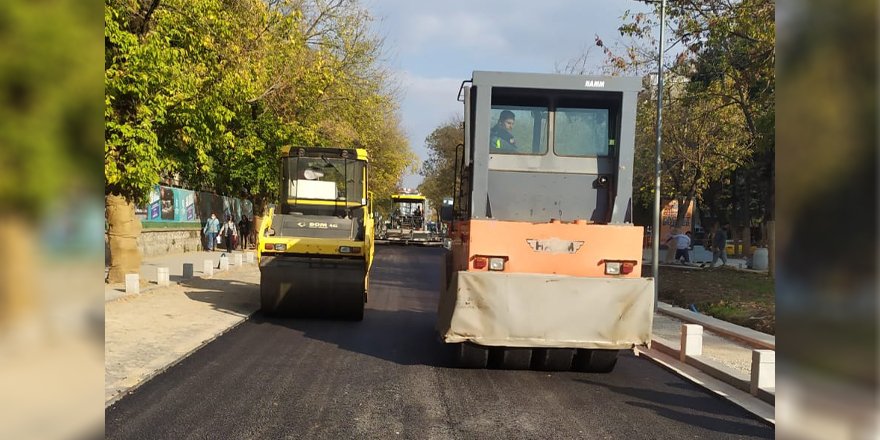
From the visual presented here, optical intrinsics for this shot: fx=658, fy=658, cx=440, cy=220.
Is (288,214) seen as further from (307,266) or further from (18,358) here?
(18,358)

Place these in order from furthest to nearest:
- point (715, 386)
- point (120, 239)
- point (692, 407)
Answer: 1. point (120, 239)
2. point (715, 386)
3. point (692, 407)

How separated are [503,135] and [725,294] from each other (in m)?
11.4

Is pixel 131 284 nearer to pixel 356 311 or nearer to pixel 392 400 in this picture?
pixel 356 311

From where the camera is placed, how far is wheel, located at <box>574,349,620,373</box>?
26.1 feet

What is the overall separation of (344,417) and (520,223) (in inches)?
113

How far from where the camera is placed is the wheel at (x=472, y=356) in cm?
782

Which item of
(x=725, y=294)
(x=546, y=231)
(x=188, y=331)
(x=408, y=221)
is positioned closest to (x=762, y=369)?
(x=546, y=231)

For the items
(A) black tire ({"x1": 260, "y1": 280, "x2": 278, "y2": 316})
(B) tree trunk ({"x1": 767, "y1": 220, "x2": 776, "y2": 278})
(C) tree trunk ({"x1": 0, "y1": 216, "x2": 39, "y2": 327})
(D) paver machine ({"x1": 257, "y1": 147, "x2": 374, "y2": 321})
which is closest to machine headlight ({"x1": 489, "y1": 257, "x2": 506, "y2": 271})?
(B) tree trunk ({"x1": 767, "y1": 220, "x2": 776, "y2": 278})

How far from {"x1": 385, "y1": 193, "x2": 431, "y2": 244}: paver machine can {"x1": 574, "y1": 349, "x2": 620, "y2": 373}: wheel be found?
33072 millimetres

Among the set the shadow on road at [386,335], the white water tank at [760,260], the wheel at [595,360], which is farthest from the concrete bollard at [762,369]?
the white water tank at [760,260]

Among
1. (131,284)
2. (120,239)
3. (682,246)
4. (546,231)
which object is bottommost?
(131,284)

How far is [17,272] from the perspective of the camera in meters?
0.94

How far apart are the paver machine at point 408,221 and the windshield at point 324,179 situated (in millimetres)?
27422

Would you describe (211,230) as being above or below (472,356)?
above
